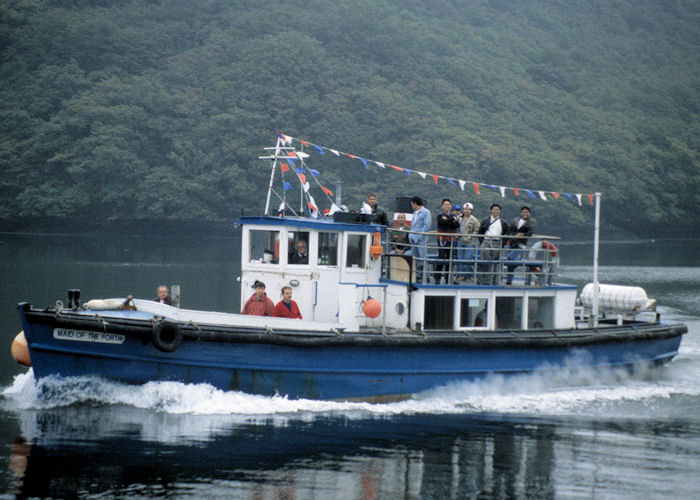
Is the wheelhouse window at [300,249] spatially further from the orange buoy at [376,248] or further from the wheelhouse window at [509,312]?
the wheelhouse window at [509,312]

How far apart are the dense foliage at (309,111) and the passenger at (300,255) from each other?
55967 mm

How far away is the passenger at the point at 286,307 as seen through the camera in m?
14.9

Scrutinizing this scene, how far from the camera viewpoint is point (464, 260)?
15586 mm

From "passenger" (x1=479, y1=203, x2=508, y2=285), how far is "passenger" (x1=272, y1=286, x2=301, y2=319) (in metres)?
3.68

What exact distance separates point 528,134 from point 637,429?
3158 inches

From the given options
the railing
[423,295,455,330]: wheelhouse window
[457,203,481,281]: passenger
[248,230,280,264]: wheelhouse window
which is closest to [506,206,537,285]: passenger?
the railing

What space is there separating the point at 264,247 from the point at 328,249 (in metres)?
1.19

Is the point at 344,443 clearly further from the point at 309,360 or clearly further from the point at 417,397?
the point at 417,397

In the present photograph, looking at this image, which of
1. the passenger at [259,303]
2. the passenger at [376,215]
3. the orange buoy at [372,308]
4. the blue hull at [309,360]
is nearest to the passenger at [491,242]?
the blue hull at [309,360]

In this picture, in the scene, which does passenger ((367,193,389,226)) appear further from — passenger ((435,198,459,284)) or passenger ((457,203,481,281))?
passenger ((457,203,481,281))

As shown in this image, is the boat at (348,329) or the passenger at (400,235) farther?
the passenger at (400,235)

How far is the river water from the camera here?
11156 mm

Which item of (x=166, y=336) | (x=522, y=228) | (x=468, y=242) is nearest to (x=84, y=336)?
(x=166, y=336)

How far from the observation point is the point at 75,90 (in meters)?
82.5
